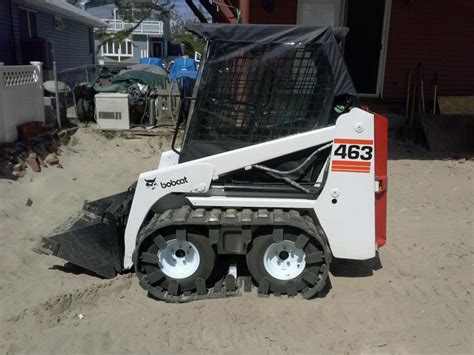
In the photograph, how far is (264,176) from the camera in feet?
14.3

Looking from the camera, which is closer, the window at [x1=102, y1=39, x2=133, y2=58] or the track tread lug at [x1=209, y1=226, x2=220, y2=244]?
the track tread lug at [x1=209, y1=226, x2=220, y2=244]

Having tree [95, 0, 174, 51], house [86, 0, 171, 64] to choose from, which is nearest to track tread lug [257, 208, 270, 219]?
tree [95, 0, 174, 51]

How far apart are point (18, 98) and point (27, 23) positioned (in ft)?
28.1

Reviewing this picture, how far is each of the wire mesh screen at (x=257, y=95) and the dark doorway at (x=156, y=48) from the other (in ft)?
139

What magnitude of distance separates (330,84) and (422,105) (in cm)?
766

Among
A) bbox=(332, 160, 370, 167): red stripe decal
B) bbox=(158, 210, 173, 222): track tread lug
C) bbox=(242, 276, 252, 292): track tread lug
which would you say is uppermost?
bbox=(332, 160, 370, 167): red stripe decal

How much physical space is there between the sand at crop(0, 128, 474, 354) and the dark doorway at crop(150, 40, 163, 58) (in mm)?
40764

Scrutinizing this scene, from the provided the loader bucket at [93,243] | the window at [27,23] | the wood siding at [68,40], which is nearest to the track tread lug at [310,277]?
the loader bucket at [93,243]

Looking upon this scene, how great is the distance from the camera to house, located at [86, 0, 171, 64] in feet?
142

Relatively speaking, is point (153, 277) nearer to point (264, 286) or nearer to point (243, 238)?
point (243, 238)

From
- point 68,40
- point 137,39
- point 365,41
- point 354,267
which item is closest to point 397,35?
point 365,41

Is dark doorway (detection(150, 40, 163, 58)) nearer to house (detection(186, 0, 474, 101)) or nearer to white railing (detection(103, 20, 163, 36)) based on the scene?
white railing (detection(103, 20, 163, 36))

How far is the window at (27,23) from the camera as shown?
15.5 meters

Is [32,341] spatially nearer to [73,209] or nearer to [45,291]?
[45,291]
